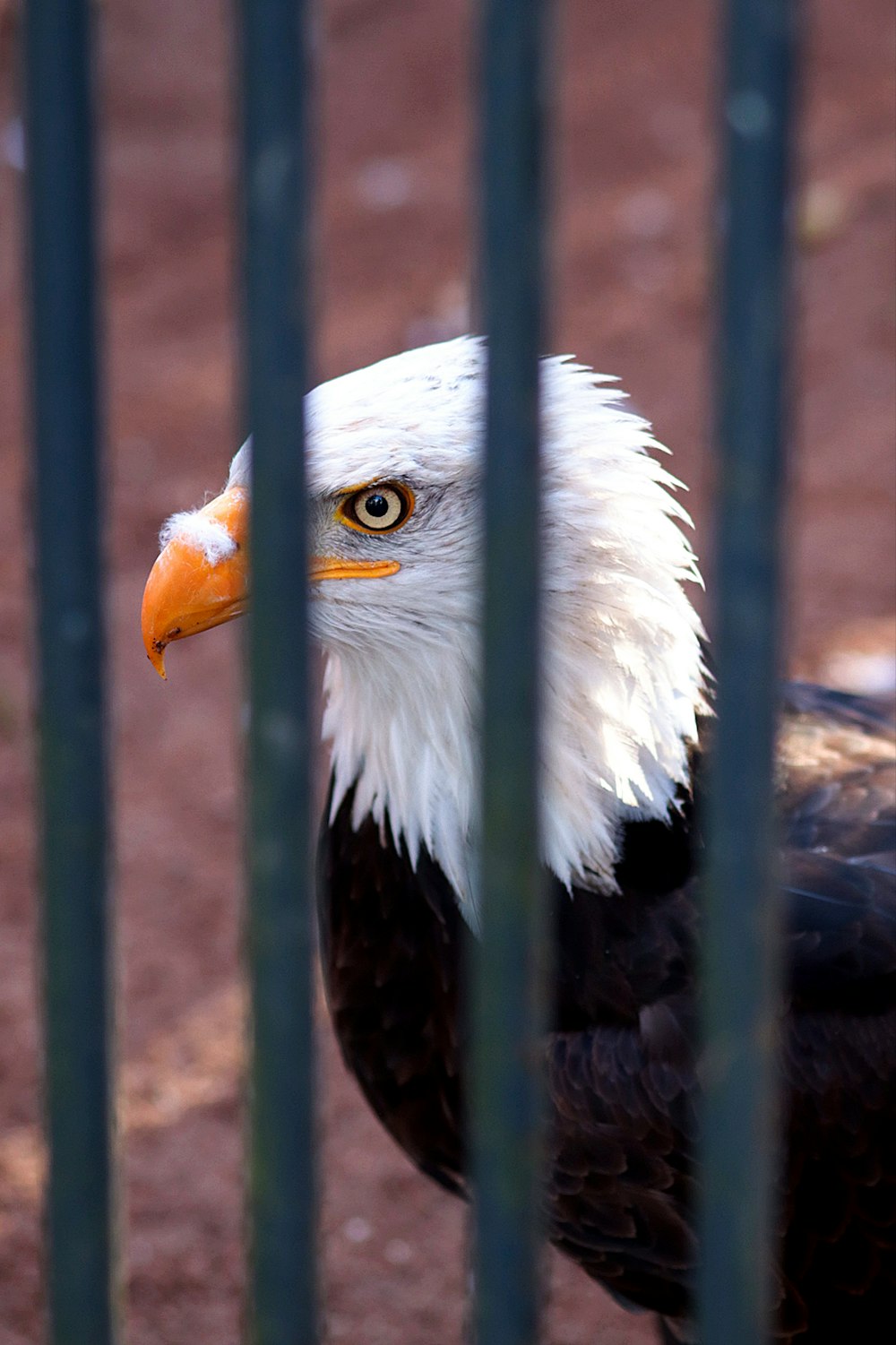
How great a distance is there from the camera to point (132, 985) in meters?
4.05

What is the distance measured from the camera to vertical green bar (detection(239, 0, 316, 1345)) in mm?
898

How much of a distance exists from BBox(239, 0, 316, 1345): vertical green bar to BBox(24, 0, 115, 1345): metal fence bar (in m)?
0.11

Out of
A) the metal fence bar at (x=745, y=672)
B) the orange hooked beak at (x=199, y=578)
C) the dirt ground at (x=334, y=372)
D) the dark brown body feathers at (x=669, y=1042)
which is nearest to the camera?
the metal fence bar at (x=745, y=672)

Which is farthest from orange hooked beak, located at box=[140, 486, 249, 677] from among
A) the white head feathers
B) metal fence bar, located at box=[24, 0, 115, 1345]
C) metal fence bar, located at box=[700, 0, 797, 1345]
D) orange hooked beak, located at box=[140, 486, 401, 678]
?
metal fence bar, located at box=[700, 0, 797, 1345]

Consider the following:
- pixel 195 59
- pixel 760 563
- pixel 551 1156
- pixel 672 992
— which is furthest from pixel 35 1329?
pixel 195 59

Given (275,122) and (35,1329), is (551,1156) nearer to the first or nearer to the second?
(35,1329)

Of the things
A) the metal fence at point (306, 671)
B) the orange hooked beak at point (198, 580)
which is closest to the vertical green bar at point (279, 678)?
the metal fence at point (306, 671)

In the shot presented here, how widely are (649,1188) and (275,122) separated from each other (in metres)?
1.85

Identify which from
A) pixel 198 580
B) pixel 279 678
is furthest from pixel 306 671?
pixel 198 580

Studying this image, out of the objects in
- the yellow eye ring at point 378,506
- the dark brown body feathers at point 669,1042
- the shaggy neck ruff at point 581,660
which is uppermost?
the yellow eye ring at point 378,506

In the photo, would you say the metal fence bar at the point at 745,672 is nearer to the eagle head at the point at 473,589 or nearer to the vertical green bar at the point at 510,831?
the vertical green bar at the point at 510,831

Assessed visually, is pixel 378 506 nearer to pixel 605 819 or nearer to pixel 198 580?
pixel 198 580

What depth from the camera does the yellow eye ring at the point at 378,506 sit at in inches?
93.4

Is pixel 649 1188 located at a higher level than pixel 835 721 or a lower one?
lower
